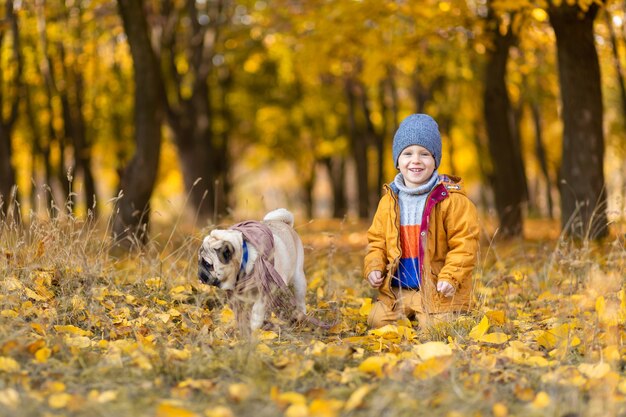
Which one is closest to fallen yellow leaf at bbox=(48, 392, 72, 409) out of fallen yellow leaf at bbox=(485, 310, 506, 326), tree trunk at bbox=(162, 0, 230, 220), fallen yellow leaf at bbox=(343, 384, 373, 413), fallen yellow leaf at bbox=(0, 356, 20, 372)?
fallen yellow leaf at bbox=(0, 356, 20, 372)

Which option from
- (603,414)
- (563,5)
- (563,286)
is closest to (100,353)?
(603,414)

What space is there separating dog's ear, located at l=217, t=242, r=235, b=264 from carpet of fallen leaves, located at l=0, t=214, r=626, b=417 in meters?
0.40

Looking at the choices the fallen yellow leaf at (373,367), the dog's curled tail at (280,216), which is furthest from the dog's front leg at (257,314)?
the fallen yellow leaf at (373,367)

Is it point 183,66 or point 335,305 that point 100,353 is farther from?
point 183,66

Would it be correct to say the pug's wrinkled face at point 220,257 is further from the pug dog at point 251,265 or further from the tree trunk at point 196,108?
the tree trunk at point 196,108

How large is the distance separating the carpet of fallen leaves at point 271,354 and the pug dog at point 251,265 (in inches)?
7.4

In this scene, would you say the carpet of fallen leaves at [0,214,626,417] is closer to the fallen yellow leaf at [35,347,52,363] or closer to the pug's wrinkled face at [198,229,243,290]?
the fallen yellow leaf at [35,347,52,363]

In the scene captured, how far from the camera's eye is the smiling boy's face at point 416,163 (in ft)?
16.1

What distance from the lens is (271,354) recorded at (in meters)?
4.01

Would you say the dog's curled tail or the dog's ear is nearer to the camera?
the dog's ear

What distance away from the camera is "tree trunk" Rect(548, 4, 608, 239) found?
27.5ft

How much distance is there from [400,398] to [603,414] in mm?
804

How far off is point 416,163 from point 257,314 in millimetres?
1380

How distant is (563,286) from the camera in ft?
19.7
